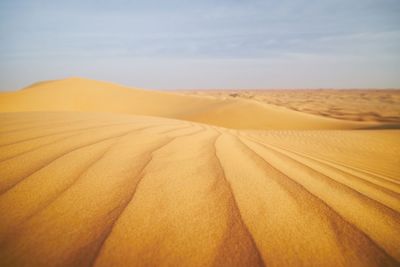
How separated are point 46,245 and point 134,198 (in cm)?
33

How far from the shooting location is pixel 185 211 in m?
0.89

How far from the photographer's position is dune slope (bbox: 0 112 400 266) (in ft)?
2.24

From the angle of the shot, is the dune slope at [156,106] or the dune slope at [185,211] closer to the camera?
the dune slope at [185,211]

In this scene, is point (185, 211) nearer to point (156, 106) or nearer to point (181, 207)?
point (181, 207)

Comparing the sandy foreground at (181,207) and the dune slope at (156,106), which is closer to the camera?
the sandy foreground at (181,207)

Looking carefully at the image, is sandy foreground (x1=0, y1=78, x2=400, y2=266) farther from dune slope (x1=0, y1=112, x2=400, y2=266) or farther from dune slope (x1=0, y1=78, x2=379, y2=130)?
dune slope (x1=0, y1=78, x2=379, y2=130)

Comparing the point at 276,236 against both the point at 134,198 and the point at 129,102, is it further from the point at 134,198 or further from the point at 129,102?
the point at 129,102

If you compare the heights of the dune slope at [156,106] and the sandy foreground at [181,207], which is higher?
the sandy foreground at [181,207]

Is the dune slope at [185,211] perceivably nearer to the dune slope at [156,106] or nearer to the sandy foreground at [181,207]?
the sandy foreground at [181,207]

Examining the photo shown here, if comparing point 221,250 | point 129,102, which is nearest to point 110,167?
A: point 221,250

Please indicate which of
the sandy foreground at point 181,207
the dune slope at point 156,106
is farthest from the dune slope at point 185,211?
the dune slope at point 156,106

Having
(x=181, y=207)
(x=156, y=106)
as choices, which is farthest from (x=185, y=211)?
(x=156, y=106)

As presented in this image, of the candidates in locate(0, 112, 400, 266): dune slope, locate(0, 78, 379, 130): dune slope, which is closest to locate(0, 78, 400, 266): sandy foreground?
locate(0, 112, 400, 266): dune slope

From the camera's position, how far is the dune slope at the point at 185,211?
2.24 feet
